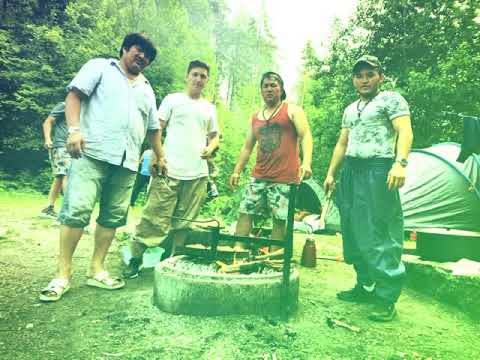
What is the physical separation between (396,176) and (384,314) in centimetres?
113

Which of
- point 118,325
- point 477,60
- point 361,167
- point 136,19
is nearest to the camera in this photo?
point 118,325

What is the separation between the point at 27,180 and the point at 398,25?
14.2 m

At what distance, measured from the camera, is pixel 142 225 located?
369 centimetres

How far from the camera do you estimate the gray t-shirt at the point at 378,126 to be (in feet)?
9.83

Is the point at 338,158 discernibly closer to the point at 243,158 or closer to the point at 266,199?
the point at 266,199

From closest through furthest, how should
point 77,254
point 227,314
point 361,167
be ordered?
point 227,314, point 361,167, point 77,254

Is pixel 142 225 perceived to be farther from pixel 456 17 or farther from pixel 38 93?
pixel 456 17

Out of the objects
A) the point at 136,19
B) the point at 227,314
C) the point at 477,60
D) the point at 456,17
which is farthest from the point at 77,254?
the point at 136,19

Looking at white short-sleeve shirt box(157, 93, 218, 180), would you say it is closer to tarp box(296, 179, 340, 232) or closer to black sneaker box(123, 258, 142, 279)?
black sneaker box(123, 258, 142, 279)

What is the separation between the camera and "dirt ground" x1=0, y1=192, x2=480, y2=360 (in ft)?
7.16

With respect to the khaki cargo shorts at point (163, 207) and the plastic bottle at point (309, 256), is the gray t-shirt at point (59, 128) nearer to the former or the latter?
the khaki cargo shorts at point (163, 207)

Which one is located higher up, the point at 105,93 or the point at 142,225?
the point at 105,93

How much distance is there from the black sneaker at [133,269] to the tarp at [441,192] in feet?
17.2

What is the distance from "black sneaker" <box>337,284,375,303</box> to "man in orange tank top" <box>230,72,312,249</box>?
81 cm
